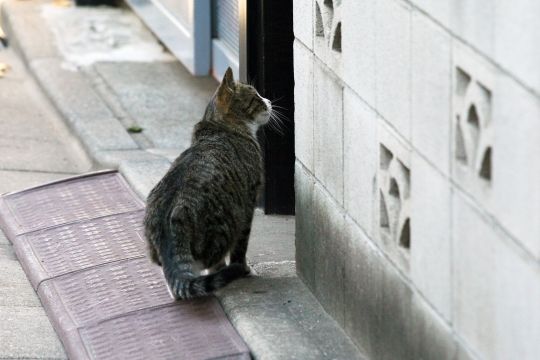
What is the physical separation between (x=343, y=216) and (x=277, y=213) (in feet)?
6.12

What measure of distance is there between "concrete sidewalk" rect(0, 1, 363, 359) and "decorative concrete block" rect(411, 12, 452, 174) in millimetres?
1223

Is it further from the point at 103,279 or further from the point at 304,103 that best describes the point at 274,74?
the point at 103,279

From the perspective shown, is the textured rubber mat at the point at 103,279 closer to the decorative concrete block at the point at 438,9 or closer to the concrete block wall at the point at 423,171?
the concrete block wall at the point at 423,171

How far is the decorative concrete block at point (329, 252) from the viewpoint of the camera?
487 centimetres

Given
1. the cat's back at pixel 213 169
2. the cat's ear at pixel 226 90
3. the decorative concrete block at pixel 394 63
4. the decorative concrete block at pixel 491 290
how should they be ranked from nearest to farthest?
the decorative concrete block at pixel 491 290 → the decorative concrete block at pixel 394 63 → the cat's back at pixel 213 169 → the cat's ear at pixel 226 90

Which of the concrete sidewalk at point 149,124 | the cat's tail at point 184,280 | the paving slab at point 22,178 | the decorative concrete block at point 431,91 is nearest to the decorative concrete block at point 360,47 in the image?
the decorative concrete block at point 431,91

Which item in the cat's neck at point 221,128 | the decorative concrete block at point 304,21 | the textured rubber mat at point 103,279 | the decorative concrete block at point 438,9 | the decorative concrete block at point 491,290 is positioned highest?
the decorative concrete block at point 438,9

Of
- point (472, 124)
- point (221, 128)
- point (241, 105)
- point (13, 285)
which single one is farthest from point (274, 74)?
point (472, 124)

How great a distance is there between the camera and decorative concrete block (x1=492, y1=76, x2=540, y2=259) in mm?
2998

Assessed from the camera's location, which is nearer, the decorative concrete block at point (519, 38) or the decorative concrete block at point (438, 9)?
the decorative concrete block at point (519, 38)

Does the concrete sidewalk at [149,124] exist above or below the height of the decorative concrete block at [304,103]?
below

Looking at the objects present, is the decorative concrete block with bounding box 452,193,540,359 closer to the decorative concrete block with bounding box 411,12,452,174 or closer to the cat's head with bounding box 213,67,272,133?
the decorative concrete block with bounding box 411,12,452,174

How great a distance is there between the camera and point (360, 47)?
4363mm

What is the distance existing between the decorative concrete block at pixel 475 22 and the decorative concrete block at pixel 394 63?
1.32 feet
